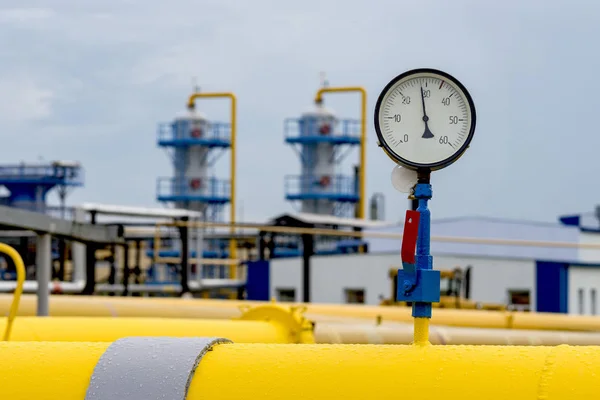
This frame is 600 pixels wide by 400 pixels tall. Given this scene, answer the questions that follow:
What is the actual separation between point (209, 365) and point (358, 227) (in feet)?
93.6

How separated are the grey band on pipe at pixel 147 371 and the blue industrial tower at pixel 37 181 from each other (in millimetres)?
33124

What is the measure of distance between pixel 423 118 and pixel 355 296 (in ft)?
82.0

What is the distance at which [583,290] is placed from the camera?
25188 mm

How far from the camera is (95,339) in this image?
197 inches

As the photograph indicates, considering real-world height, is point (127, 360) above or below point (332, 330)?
above

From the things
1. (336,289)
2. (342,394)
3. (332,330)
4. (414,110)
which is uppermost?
(414,110)

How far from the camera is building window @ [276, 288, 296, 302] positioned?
29.5m

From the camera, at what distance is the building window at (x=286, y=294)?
1163 inches

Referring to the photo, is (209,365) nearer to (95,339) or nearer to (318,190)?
(95,339)

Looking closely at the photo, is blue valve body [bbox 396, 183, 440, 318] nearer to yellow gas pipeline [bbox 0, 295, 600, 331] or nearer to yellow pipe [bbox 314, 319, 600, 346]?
yellow pipe [bbox 314, 319, 600, 346]

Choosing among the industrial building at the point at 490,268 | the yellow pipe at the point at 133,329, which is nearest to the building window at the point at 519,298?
the industrial building at the point at 490,268

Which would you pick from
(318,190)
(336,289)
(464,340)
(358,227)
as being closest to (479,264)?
(336,289)

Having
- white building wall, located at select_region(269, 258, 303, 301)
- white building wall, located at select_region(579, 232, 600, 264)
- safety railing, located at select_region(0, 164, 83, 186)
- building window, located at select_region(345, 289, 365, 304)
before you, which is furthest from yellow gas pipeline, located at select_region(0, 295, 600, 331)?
safety railing, located at select_region(0, 164, 83, 186)

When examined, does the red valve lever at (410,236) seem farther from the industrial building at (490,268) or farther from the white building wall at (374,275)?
the white building wall at (374,275)
